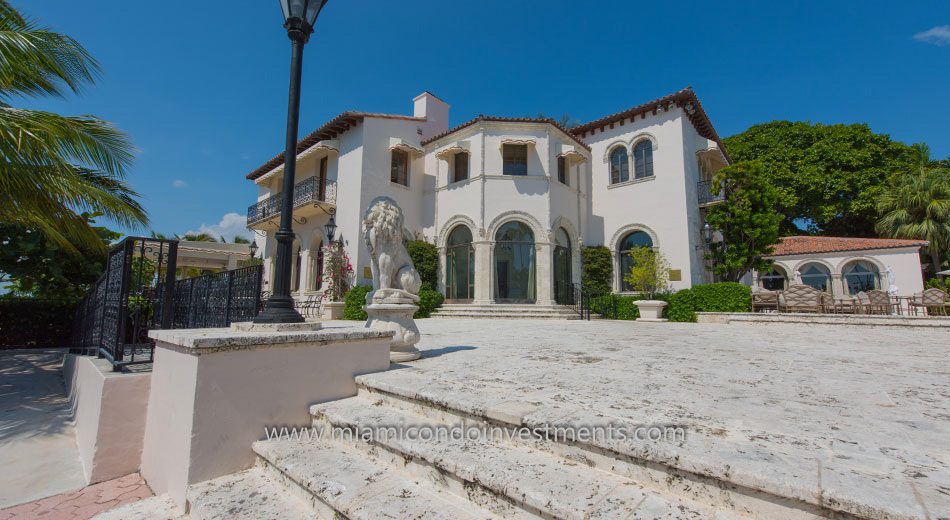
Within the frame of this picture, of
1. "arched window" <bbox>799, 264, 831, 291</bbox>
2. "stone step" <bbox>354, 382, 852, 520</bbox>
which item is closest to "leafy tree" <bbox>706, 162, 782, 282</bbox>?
"arched window" <bbox>799, 264, 831, 291</bbox>

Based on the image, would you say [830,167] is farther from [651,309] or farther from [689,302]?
[651,309]

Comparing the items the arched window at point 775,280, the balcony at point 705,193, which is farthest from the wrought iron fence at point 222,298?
the arched window at point 775,280

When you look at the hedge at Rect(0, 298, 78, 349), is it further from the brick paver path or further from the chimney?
the chimney

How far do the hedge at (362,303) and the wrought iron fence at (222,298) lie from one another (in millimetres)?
7951

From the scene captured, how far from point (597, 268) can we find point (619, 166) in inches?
183

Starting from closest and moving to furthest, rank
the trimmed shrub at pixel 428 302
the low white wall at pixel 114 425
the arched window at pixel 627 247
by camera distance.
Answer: the low white wall at pixel 114 425 → the trimmed shrub at pixel 428 302 → the arched window at pixel 627 247

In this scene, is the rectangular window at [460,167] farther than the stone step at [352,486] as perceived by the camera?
Yes

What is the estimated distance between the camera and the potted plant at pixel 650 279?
13.1m

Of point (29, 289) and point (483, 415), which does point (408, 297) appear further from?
point (29, 289)

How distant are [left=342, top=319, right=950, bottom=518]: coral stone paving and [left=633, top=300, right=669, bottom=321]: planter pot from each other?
25.3 ft

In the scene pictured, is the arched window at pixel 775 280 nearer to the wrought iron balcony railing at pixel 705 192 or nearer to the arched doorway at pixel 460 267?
the wrought iron balcony railing at pixel 705 192

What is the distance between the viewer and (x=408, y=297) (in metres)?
4.39

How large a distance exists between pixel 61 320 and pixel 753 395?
48.4 feet

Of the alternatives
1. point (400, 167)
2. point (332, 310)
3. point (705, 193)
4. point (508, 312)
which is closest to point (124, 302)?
point (508, 312)
